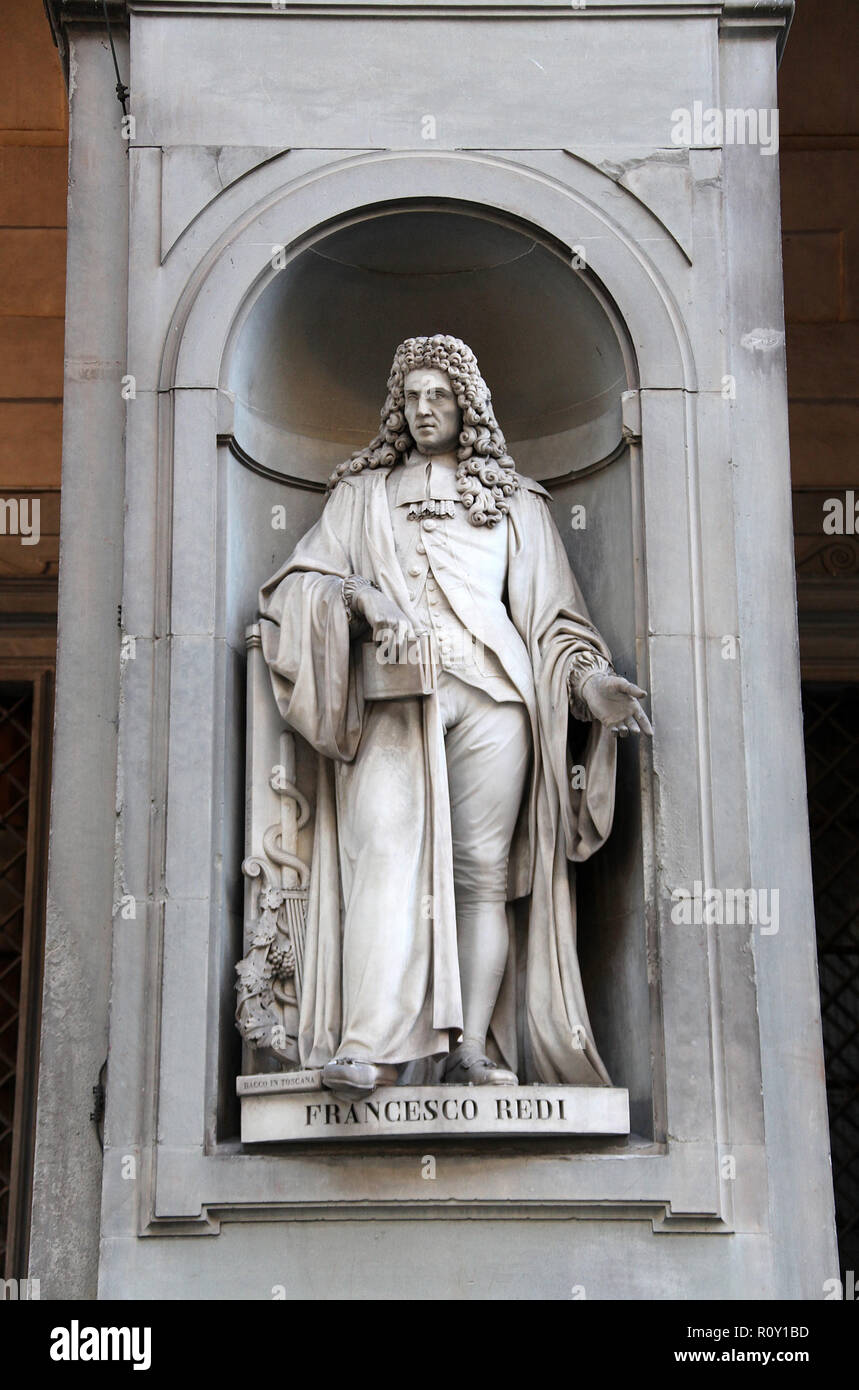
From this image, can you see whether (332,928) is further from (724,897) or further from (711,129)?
(711,129)

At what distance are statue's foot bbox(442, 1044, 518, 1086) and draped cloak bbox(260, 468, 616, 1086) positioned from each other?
17 cm

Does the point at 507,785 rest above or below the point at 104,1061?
above

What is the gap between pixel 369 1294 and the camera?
27.2ft

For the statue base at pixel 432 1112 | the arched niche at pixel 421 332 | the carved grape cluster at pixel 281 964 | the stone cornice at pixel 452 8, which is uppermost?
the stone cornice at pixel 452 8

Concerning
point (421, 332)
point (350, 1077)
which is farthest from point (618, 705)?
point (421, 332)

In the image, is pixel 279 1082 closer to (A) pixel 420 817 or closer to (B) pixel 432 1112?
(B) pixel 432 1112

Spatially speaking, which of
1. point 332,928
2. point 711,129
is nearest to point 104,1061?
point 332,928

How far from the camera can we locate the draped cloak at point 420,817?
8.55m

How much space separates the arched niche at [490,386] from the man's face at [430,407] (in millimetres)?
703

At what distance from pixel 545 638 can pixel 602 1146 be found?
2082 mm

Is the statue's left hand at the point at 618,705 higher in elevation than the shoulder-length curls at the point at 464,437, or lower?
lower

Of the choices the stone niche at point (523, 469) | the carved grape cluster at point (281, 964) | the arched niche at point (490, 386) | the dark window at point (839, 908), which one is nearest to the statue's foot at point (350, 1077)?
the stone niche at point (523, 469)

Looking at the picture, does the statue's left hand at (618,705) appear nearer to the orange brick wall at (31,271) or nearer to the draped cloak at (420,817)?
the draped cloak at (420,817)

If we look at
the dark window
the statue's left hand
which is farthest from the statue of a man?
the dark window
